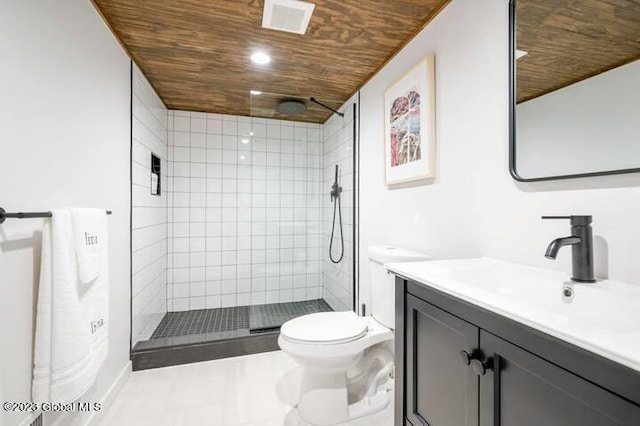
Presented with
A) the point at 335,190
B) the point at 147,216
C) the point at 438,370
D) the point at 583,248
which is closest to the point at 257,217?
the point at 335,190

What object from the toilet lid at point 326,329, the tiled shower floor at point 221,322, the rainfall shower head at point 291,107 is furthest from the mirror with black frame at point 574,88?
the tiled shower floor at point 221,322

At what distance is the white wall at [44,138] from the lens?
3.16 ft

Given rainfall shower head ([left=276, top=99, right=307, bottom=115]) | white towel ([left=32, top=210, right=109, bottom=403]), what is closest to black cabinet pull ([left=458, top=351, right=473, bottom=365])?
white towel ([left=32, top=210, right=109, bottom=403])

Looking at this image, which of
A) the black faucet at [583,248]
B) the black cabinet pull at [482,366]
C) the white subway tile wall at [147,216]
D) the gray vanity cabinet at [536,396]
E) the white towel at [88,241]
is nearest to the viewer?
the gray vanity cabinet at [536,396]

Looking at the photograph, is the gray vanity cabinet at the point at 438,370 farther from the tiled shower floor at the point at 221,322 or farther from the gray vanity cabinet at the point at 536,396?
the tiled shower floor at the point at 221,322

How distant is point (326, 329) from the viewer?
5.30 ft

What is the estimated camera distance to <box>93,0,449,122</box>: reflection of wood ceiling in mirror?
1.51 metres

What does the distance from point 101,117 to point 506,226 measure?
205cm

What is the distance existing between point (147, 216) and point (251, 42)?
1.58 metres

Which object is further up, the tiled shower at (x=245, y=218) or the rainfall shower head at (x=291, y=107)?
the rainfall shower head at (x=291, y=107)

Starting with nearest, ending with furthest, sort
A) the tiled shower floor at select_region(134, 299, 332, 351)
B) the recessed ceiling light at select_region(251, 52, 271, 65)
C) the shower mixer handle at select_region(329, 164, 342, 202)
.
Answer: the recessed ceiling light at select_region(251, 52, 271, 65)
the tiled shower floor at select_region(134, 299, 332, 351)
the shower mixer handle at select_region(329, 164, 342, 202)

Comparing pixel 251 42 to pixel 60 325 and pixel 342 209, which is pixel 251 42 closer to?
pixel 342 209

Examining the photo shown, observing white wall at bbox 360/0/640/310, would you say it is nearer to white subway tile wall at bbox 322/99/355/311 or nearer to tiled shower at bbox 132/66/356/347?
white subway tile wall at bbox 322/99/355/311

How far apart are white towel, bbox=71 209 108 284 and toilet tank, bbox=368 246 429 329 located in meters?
1.37
